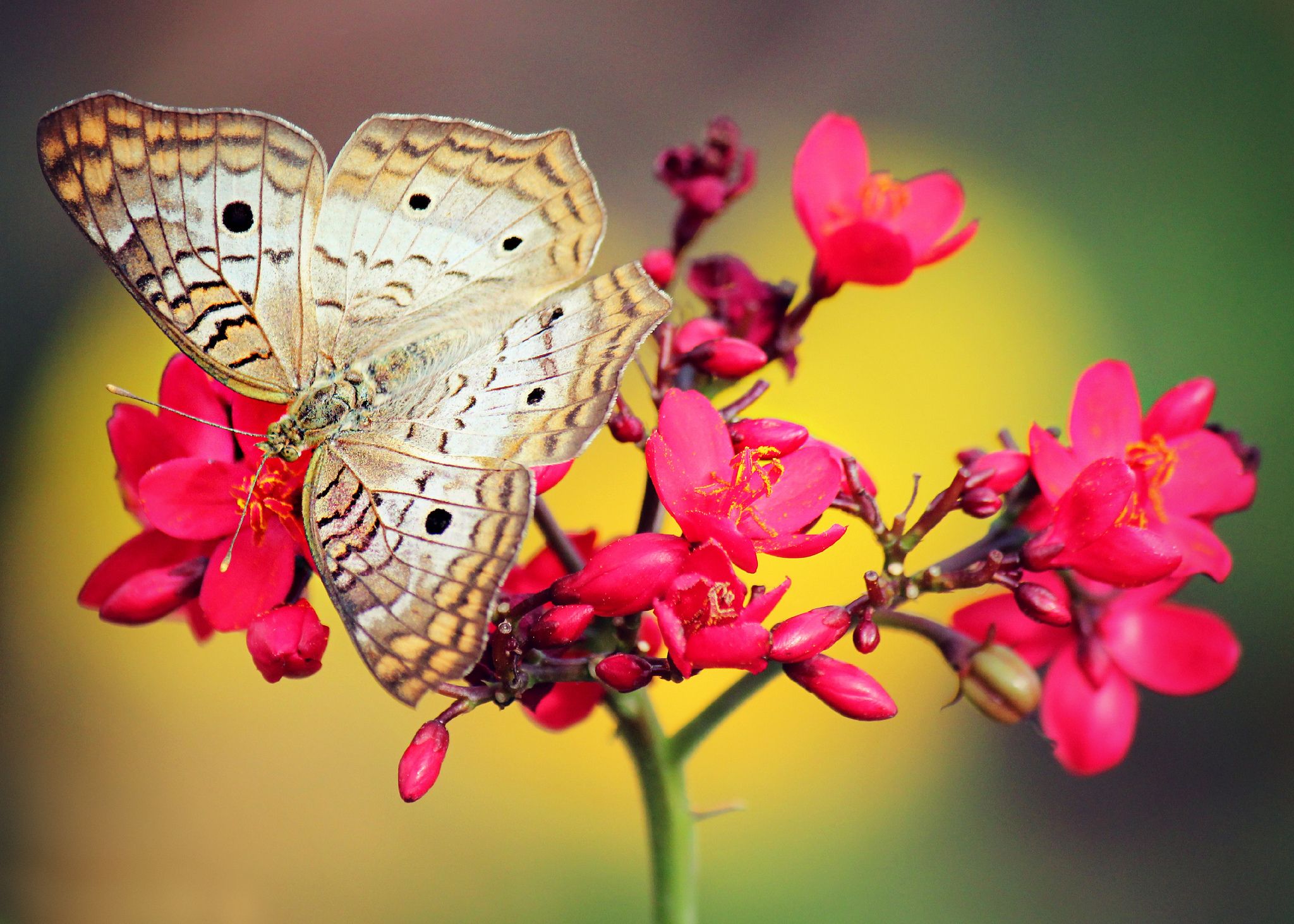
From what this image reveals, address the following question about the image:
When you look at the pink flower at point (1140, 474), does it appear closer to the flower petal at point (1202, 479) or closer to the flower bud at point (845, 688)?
the flower petal at point (1202, 479)

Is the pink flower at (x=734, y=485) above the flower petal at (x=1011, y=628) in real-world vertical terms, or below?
above

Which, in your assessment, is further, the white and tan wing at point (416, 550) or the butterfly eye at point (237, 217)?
the butterfly eye at point (237, 217)

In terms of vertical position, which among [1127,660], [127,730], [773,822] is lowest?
[773,822]

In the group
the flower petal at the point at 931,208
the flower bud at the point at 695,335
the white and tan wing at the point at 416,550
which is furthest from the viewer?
the flower petal at the point at 931,208

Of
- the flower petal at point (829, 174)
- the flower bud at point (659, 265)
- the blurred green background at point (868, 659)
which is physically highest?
the flower petal at point (829, 174)

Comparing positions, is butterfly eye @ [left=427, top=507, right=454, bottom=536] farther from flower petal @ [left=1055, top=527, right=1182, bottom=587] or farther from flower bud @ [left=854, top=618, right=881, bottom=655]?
flower petal @ [left=1055, top=527, right=1182, bottom=587]

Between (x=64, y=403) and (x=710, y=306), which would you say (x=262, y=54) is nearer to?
(x=64, y=403)

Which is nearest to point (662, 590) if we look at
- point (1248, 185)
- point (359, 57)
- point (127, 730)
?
point (127, 730)

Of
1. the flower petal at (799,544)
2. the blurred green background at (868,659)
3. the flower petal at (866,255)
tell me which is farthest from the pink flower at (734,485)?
the blurred green background at (868,659)
